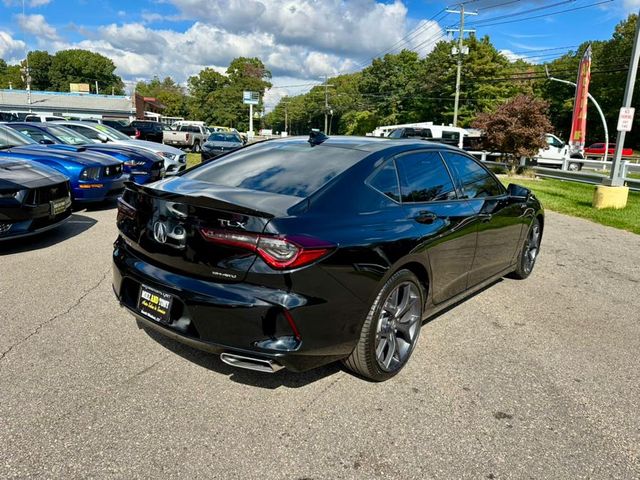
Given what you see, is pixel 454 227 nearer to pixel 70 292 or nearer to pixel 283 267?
pixel 283 267

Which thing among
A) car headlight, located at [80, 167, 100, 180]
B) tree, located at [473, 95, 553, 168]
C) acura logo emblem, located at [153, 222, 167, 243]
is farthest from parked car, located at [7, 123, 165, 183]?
tree, located at [473, 95, 553, 168]

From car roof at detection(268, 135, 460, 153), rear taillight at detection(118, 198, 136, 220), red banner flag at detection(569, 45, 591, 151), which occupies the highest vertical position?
red banner flag at detection(569, 45, 591, 151)

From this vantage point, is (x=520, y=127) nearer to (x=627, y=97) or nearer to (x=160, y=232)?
(x=627, y=97)

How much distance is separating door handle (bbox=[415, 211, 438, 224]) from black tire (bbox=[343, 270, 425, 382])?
0.39 meters

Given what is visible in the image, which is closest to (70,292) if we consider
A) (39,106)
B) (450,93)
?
(450,93)

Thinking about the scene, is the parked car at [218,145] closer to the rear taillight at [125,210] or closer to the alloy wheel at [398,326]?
the rear taillight at [125,210]

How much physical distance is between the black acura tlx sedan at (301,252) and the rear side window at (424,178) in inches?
0.5

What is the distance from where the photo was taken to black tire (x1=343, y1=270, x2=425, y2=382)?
2973 mm

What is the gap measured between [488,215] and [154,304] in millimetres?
2928

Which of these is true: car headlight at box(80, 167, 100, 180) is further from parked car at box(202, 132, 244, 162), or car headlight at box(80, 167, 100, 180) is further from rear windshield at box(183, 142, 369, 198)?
→ parked car at box(202, 132, 244, 162)

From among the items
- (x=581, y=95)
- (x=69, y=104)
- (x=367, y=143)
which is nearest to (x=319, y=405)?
(x=367, y=143)

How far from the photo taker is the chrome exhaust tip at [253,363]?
261 centimetres

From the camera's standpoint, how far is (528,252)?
5637mm

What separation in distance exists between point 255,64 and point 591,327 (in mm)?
118937
